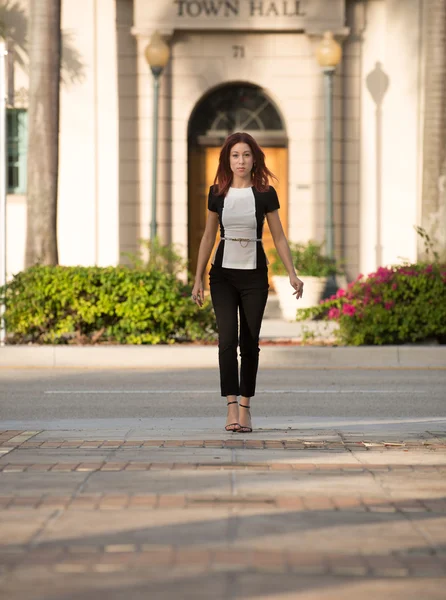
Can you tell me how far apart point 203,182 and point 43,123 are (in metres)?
6.51

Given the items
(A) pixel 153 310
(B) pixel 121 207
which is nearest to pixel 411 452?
(A) pixel 153 310

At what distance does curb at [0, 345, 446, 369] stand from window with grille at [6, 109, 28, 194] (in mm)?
9011

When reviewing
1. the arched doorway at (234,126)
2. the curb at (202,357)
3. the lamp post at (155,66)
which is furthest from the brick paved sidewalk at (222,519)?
the arched doorway at (234,126)

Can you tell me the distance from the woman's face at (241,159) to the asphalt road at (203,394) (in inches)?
81.1

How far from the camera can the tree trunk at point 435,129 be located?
18.9m

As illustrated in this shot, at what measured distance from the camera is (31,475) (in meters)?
6.18

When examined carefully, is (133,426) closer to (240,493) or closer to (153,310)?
(240,493)

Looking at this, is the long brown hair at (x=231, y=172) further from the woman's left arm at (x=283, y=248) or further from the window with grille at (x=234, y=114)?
the window with grille at (x=234, y=114)

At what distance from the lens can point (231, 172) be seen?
8.13m

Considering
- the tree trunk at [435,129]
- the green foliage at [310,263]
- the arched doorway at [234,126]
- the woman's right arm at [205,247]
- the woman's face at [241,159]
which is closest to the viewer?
the woman's face at [241,159]

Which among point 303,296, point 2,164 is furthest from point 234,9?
point 2,164

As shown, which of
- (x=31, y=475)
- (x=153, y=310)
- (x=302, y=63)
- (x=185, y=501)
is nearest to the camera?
(x=185, y=501)

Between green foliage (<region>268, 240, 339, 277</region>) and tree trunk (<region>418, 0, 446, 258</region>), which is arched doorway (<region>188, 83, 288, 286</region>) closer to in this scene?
green foliage (<region>268, 240, 339, 277</region>)

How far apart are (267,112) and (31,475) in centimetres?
1718
